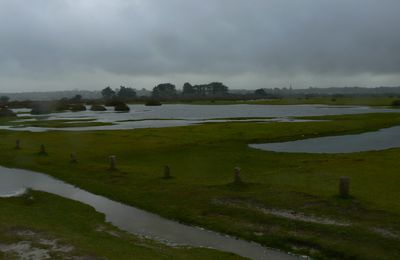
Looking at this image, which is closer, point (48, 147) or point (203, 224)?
point (203, 224)

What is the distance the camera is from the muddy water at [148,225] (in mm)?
17375

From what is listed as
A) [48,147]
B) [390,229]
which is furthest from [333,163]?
[48,147]

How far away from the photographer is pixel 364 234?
1736 centimetres

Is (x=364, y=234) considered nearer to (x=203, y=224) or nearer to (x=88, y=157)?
(x=203, y=224)

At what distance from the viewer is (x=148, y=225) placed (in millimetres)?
20891

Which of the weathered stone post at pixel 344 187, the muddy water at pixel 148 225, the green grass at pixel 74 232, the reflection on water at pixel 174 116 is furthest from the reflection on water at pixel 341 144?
the reflection on water at pixel 174 116

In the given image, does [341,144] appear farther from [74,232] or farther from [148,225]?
[74,232]

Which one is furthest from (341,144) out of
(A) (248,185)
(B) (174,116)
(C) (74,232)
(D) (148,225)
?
(B) (174,116)

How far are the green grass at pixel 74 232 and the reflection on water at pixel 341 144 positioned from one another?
29.7m

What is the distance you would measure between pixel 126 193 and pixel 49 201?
4.89 meters

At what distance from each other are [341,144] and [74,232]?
140 feet

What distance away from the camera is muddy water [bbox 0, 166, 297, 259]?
17.4 metres

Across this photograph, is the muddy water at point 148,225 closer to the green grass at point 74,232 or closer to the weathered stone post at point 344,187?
the green grass at point 74,232

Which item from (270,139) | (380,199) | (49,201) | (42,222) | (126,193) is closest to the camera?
(42,222)
